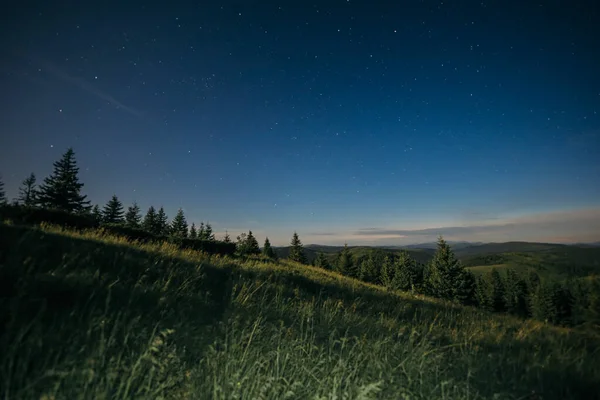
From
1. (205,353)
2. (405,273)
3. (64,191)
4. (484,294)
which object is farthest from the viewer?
(405,273)

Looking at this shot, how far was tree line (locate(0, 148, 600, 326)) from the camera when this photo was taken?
3.85 metres

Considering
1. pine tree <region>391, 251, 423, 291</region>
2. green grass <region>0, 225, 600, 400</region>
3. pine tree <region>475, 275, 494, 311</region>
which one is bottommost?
pine tree <region>475, 275, 494, 311</region>

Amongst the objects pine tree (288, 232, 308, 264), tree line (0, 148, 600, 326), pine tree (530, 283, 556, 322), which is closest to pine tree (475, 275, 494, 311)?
tree line (0, 148, 600, 326)

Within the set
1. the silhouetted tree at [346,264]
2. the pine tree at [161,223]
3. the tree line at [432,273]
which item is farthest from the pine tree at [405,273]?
the pine tree at [161,223]

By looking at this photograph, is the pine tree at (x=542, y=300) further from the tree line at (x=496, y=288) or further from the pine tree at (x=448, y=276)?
the pine tree at (x=448, y=276)

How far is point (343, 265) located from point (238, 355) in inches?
2690

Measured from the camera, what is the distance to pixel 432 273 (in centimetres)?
5181

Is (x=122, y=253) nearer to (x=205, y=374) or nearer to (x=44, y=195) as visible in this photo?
(x=205, y=374)

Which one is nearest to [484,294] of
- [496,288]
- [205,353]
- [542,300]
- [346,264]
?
[496,288]

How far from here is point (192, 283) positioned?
6625mm

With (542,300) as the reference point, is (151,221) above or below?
above

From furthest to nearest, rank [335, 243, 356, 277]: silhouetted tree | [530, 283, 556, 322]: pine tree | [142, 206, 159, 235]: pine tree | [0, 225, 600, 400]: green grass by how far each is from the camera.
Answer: [335, 243, 356, 277]: silhouetted tree < [142, 206, 159, 235]: pine tree < [530, 283, 556, 322]: pine tree < [0, 225, 600, 400]: green grass

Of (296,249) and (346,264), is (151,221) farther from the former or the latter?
(346,264)

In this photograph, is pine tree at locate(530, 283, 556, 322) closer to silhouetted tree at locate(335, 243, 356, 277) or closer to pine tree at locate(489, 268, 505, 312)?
pine tree at locate(489, 268, 505, 312)
